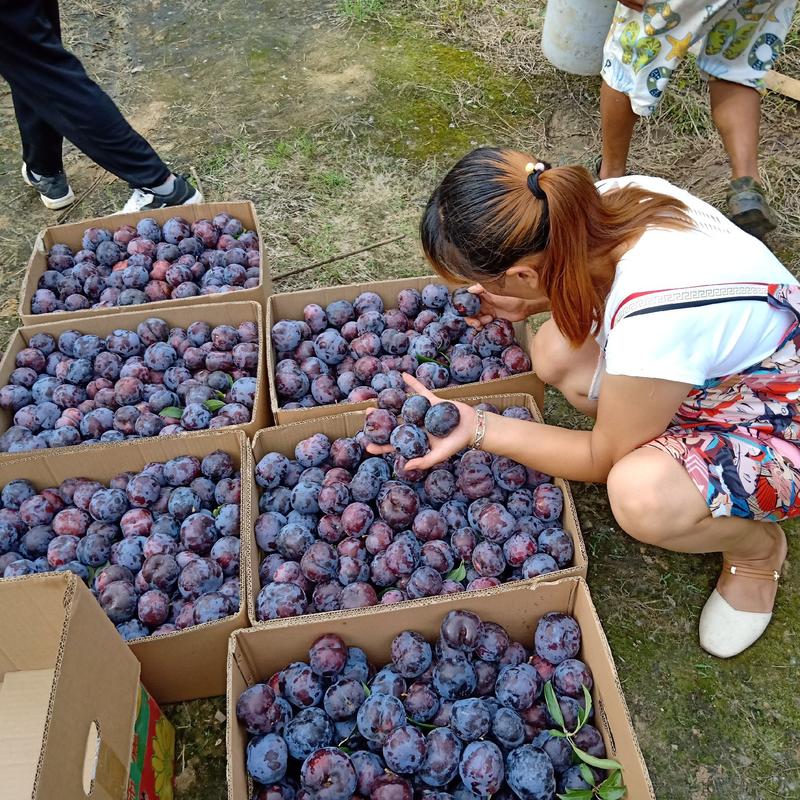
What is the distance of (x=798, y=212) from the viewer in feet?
8.96

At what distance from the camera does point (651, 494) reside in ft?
4.56

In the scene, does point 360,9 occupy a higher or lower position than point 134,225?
higher

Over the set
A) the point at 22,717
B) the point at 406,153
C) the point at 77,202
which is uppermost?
the point at 406,153

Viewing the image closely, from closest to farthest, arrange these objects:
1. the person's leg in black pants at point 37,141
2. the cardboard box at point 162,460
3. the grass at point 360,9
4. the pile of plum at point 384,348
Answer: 1. the cardboard box at point 162,460
2. the pile of plum at point 384,348
3. the person's leg in black pants at point 37,141
4. the grass at point 360,9

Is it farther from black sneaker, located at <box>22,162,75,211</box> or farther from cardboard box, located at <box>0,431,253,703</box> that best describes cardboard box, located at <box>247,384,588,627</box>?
black sneaker, located at <box>22,162,75,211</box>

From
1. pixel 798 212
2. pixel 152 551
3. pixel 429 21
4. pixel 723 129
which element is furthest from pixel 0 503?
pixel 429 21

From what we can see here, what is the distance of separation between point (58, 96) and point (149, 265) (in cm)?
71

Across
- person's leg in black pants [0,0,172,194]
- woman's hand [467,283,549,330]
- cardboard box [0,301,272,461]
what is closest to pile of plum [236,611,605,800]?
woman's hand [467,283,549,330]

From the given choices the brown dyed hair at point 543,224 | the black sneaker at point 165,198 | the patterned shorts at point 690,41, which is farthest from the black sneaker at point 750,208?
the black sneaker at point 165,198

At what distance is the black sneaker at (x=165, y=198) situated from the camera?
9.02 ft

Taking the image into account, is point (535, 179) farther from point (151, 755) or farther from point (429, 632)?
point (151, 755)

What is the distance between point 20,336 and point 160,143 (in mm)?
1680

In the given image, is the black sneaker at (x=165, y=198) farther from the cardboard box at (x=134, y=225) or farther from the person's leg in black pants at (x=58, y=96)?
the cardboard box at (x=134, y=225)

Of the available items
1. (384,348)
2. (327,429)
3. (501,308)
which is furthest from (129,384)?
(501,308)
